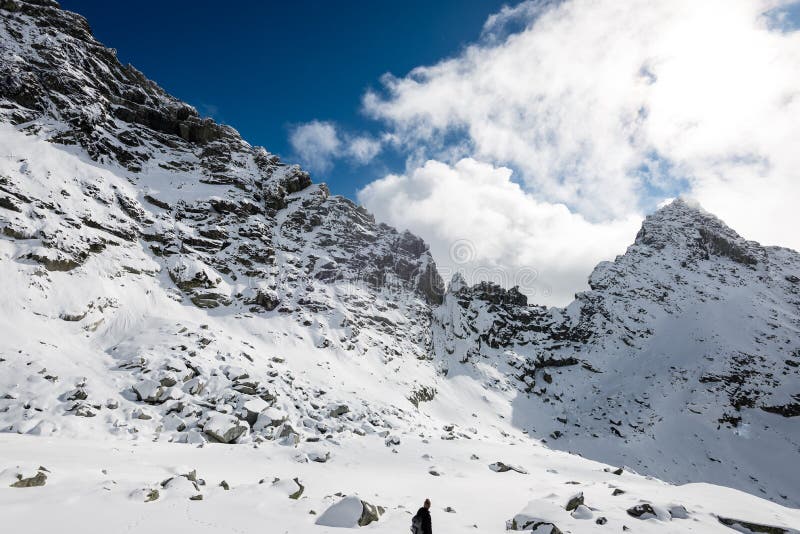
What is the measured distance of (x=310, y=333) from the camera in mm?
45656

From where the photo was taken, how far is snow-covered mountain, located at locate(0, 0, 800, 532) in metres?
21.8

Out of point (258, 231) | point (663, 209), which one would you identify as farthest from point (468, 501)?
point (663, 209)

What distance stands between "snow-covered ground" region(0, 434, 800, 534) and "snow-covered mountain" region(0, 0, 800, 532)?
0.27 m

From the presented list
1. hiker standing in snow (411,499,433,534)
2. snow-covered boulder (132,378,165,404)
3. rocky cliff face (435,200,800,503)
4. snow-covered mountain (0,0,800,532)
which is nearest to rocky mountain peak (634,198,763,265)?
rocky cliff face (435,200,800,503)

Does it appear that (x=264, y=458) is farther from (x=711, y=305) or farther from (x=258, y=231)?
(x=711, y=305)

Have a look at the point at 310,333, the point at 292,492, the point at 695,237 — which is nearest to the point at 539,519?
the point at 292,492

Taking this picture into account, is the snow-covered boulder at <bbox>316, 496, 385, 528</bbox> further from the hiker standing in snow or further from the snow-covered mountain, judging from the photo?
the hiker standing in snow

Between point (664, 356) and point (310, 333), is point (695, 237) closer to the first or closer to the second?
point (664, 356)

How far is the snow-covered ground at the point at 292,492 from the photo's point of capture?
9.70 metres

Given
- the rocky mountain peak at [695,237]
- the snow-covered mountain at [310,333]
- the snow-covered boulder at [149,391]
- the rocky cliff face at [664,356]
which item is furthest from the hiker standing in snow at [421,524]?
the rocky mountain peak at [695,237]

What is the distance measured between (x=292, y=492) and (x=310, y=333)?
33153 mm

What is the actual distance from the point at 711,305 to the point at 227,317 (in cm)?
9281

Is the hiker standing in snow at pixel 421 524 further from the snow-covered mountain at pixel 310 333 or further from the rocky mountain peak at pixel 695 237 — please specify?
the rocky mountain peak at pixel 695 237

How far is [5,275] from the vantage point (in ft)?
91.7
